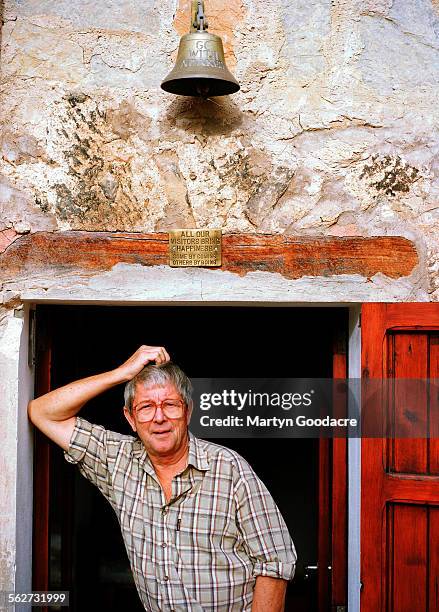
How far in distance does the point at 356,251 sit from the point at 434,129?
0.59 meters

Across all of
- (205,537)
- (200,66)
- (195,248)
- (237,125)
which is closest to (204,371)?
(195,248)

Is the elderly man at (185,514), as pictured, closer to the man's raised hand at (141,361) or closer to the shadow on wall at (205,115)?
the man's raised hand at (141,361)

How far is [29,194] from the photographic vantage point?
292 centimetres

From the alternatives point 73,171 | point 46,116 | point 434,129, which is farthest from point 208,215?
point 434,129

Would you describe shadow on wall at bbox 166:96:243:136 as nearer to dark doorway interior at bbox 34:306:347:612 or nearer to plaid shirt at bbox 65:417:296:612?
plaid shirt at bbox 65:417:296:612

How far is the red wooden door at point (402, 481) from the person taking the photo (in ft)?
9.26

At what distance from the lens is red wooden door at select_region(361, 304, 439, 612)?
2.82 m

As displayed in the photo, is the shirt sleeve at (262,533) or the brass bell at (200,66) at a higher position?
the brass bell at (200,66)

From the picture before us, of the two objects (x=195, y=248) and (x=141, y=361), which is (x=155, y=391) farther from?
(x=195, y=248)

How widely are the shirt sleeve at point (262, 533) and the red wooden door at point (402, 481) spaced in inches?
15.8

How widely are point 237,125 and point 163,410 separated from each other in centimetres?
116

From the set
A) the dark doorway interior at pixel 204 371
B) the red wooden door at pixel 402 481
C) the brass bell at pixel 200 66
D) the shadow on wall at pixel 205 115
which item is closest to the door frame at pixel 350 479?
the red wooden door at pixel 402 481

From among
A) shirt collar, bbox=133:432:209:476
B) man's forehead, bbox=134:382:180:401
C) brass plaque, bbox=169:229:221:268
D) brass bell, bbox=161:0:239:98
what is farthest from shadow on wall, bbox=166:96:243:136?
shirt collar, bbox=133:432:209:476

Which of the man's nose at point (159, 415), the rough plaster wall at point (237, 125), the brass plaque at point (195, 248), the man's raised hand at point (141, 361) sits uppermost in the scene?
the rough plaster wall at point (237, 125)
